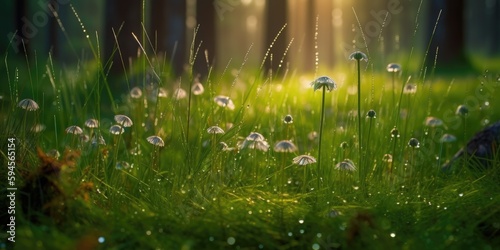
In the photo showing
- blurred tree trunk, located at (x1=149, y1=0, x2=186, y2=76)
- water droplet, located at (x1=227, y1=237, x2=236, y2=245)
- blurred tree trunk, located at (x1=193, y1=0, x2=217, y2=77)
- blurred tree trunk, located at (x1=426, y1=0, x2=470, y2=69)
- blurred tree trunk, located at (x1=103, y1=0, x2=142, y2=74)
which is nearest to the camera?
water droplet, located at (x1=227, y1=237, x2=236, y2=245)

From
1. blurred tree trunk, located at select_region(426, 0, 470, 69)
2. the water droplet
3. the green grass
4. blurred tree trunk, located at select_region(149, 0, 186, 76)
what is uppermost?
the water droplet

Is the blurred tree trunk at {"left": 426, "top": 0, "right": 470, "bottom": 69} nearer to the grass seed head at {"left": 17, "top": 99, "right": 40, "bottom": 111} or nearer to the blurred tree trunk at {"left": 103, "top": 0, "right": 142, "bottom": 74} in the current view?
the blurred tree trunk at {"left": 103, "top": 0, "right": 142, "bottom": 74}

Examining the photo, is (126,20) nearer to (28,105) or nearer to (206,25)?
(206,25)

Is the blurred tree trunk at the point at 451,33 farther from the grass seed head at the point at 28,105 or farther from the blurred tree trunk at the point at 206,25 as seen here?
the grass seed head at the point at 28,105

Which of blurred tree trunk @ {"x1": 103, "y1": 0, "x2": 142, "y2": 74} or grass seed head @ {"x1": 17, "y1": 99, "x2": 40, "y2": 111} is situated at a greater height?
grass seed head @ {"x1": 17, "y1": 99, "x2": 40, "y2": 111}

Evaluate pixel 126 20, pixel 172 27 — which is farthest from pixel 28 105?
pixel 172 27

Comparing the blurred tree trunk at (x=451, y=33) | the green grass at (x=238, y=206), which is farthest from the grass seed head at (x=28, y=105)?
the blurred tree trunk at (x=451, y=33)

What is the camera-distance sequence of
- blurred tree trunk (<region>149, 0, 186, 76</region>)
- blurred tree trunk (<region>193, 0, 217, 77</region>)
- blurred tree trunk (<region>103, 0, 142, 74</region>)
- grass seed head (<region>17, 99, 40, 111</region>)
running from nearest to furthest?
grass seed head (<region>17, 99, 40, 111</region>) < blurred tree trunk (<region>103, 0, 142, 74</region>) < blurred tree trunk (<region>149, 0, 186, 76</region>) < blurred tree trunk (<region>193, 0, 217, 77</region>)

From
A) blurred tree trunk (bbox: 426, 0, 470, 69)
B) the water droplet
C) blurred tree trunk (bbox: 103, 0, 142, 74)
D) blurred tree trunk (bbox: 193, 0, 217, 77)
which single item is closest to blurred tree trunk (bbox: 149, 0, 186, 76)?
blurred tree trunk (bbox: 103, 0, 142, 74)

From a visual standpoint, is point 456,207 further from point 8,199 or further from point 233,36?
point 233,36
